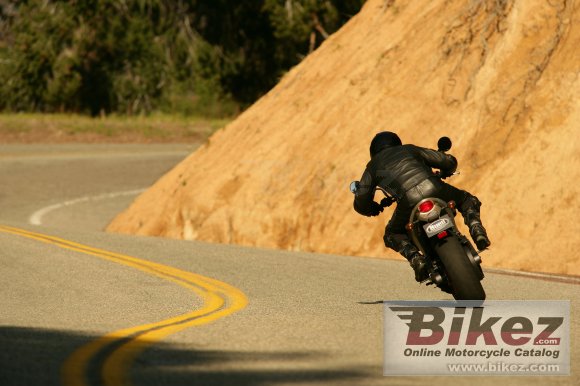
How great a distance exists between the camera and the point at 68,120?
49.3 meters

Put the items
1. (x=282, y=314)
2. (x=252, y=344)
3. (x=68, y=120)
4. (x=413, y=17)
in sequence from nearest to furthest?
1. (x=252, y=344)
2. (x=282, y=314)
3. (x=413, y=17)
4. (x=68, y=120)

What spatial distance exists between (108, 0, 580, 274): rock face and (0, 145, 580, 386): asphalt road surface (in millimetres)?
2291

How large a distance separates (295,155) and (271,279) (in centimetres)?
866

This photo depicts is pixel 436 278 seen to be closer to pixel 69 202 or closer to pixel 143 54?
pixel 69 202

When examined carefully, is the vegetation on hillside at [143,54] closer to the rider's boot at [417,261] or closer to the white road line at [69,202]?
the white road line at [69,202]

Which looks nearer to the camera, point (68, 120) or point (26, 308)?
point (26, 308)

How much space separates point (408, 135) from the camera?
20.2 m

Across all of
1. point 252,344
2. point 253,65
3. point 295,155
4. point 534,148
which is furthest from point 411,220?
point 253,65

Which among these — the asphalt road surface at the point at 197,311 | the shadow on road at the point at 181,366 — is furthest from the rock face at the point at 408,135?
Answer: the shadow on road at the point at 181,366

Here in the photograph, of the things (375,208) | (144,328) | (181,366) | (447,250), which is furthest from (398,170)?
(181,366)

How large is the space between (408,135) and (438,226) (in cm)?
1027

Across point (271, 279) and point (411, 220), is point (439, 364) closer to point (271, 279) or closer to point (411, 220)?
point (411, 220)

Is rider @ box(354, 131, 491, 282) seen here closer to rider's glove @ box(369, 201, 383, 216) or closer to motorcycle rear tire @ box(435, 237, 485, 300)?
rider's glove @ box(369, 201, 383, 216)

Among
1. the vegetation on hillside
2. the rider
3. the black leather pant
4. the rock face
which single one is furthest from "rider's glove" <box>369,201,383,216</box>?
the vegetation on hillside
